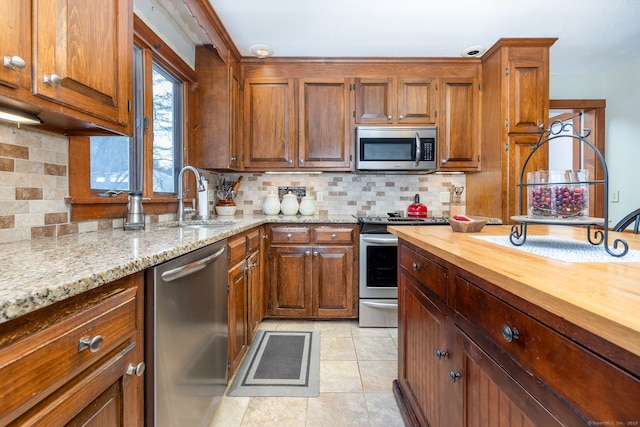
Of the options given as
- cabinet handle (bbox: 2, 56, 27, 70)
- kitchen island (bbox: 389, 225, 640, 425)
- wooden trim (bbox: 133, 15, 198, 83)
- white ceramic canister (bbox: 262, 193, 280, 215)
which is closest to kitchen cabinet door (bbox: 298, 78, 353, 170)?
white ceramic canister (bbox: 262, 193, 280, 215)

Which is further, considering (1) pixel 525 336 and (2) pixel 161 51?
(2) pixel 161 51

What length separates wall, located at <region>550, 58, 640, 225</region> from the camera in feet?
10.2

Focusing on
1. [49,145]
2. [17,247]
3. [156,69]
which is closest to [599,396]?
[17,247]

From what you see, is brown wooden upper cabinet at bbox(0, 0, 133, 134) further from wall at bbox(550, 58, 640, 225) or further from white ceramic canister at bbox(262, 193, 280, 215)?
wall at bbox(550, 58, 640, 225)

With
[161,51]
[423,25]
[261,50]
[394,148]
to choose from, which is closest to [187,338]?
[161,51]

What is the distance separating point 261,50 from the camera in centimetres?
277

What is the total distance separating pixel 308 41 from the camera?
2.65 m

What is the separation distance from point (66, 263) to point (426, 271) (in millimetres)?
1134

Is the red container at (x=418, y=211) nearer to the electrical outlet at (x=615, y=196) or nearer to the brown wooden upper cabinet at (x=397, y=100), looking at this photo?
the brown wooden upper cabinet at (x=397, y=100)

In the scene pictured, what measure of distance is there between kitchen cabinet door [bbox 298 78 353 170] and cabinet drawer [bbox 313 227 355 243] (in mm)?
629

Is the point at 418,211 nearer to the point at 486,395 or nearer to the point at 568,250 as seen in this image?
the point at 568,250

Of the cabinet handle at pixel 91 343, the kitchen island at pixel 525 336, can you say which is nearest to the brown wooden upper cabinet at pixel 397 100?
the kitchen island at pixel 525 336

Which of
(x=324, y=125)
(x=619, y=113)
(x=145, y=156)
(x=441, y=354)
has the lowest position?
(x=441, y=354)

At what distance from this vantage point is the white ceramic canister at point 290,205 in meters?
3.13
